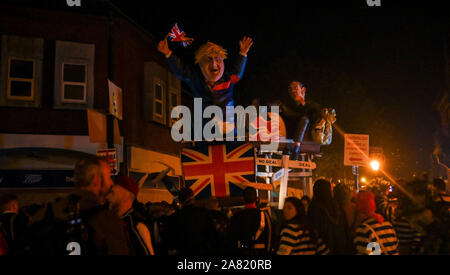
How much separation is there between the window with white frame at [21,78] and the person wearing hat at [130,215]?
14282mm

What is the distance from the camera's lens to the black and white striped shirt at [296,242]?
4.99 metres

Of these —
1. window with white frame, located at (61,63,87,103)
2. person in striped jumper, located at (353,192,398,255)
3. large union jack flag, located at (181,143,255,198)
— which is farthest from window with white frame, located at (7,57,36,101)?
person in striped jumper, located at (353,192,398,255)

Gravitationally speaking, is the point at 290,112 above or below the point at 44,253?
above

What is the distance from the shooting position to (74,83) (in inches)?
716

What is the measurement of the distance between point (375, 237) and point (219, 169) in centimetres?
373

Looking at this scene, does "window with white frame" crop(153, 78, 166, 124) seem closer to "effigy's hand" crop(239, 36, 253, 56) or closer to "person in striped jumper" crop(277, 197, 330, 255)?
"effigy's hand" crop(239, 36, 253, 56)

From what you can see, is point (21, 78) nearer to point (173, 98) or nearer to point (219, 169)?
point (173, 98)

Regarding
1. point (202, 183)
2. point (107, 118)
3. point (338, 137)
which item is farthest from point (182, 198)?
point (338, 137)

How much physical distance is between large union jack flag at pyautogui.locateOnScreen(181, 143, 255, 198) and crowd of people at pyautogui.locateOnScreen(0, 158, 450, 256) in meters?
1.09

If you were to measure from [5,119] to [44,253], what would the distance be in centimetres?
1549

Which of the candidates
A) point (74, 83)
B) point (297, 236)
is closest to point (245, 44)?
point (297, 236)

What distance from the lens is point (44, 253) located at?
3.14m
